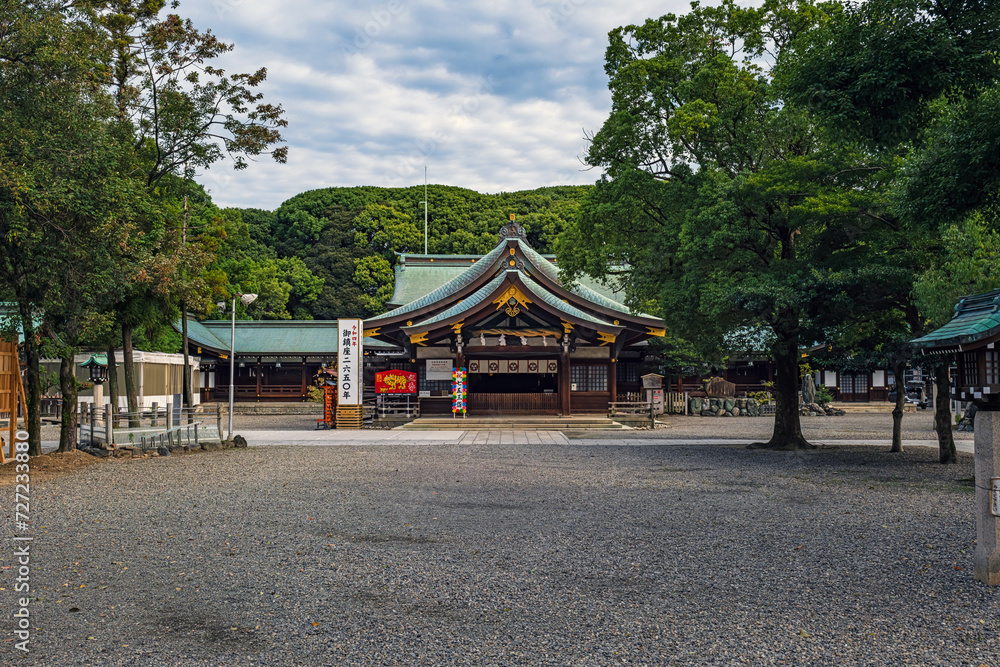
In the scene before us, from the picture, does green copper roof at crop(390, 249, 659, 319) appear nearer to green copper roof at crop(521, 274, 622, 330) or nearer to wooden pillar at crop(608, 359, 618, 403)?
wooden pillar at crop(608, 359, 618, 403)

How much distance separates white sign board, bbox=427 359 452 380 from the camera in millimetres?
28156

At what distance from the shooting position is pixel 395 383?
27.1 metres

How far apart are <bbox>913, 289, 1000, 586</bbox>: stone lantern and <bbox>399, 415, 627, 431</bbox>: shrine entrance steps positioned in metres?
18.0

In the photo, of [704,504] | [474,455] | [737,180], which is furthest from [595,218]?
[704,504]

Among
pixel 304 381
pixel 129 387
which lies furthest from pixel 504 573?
pixel 304 381

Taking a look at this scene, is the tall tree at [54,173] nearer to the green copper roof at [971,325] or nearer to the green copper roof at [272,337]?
the green copper roof at [971,325]

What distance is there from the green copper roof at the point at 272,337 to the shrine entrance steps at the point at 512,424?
13.4 metres

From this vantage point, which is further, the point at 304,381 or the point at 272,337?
the point at 272,337

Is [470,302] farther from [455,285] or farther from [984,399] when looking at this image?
[984,399]

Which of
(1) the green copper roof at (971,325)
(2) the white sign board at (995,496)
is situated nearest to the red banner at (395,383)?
(1) the green copper roof at (971,325)

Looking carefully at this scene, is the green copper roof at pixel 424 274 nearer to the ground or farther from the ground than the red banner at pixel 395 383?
farther from the ground

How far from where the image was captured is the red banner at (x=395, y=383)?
27.0 m

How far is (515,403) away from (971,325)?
21.2m

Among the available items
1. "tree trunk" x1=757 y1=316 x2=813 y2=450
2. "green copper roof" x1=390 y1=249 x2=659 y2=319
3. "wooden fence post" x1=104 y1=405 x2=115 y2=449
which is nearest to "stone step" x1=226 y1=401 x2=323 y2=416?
"green copper roof" x1=390 y1=249 x2=659 y2=319
